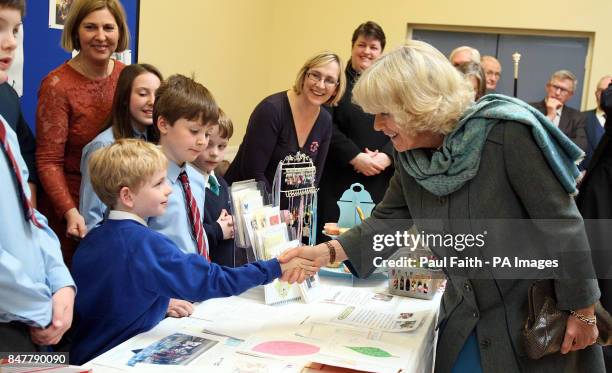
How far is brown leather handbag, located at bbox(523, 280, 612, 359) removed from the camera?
144cm

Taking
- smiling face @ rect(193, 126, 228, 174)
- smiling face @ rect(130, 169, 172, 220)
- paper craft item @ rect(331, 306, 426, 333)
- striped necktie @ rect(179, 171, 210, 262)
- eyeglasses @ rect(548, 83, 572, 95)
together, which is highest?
eyeglasses @ rect(548, 83, 572, 95)

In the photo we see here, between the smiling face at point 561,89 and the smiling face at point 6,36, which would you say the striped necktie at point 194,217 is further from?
the smiling face at point 561,89

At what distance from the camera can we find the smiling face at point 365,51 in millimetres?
3457

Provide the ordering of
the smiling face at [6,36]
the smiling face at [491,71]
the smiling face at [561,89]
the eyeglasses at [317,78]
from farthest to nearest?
the smiling face at [561,89]
the smiling face at [491,71]
the eyeglasses at [317,78]
the smiling face at [6,36]

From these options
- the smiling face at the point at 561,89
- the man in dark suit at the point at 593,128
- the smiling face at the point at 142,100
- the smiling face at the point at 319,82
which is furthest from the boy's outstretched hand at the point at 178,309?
the smiling face at the point at 561,89

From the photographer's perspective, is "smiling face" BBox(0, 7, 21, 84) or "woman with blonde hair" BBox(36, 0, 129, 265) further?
"woman with blonde hair" BBox(36, 0, 129, 265)

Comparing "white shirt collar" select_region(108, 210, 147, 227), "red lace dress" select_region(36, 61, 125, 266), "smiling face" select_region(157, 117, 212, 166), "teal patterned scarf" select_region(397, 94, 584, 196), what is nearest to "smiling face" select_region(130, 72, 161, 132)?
"red lace dress" select_region(36, 61, 125, 266)

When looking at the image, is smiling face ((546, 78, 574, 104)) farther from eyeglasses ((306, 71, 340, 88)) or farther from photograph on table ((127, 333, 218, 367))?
photograph on table ((127, 333, 218, 367))

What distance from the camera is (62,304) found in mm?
1465

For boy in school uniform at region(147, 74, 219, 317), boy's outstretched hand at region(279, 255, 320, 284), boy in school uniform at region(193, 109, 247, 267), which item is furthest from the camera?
boy in school uniform at region(193, 109, 247, 267)

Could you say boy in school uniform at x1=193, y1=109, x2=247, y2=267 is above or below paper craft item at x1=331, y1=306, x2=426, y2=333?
above

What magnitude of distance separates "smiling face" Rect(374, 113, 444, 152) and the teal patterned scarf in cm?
6

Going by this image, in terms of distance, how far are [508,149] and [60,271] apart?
1.15 m

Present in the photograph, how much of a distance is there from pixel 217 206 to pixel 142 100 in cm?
48
